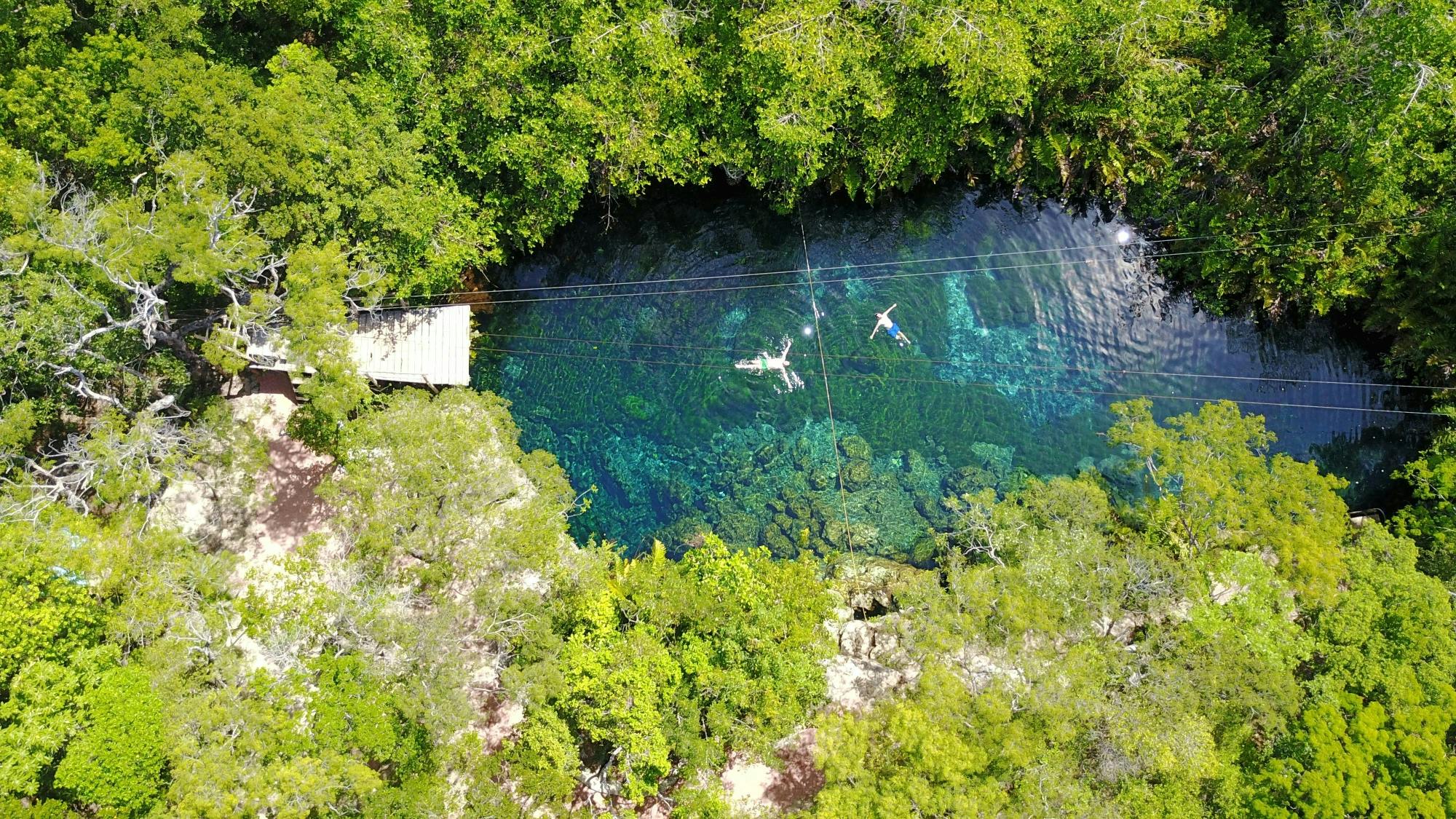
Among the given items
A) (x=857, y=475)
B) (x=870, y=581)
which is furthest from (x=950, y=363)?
(x=870, y=581)

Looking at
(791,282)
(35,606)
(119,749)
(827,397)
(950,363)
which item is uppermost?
(791,282)

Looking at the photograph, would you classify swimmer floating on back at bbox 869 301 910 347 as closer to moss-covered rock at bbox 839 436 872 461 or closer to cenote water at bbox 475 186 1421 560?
cenote water at bbox 475 186 1421 560

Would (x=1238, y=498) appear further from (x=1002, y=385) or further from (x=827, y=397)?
(x=827, y=397)

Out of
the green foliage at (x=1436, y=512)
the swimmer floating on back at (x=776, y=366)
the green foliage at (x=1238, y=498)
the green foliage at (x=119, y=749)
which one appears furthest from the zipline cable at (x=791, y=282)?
the green foliage at (x=119, y=749)

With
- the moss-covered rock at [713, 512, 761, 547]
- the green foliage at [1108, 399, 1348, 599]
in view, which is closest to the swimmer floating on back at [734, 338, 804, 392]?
the moss-covered rock at [713, 512, 761, 547]

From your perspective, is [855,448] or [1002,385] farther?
[1002,385]

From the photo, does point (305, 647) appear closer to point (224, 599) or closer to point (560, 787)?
point (224, 599)
